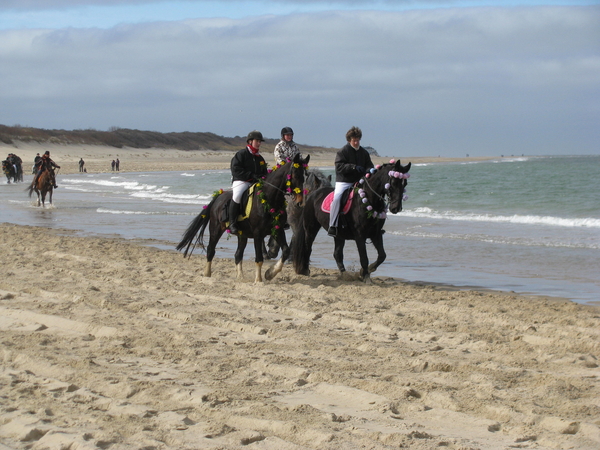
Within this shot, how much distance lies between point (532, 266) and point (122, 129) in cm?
12753

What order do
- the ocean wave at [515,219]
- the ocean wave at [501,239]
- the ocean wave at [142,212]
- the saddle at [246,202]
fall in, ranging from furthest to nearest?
the ocean wave at [142,212] < the ocean wave at [515,219] < the ocean wave at [501,239] < the saddle at [246,202]

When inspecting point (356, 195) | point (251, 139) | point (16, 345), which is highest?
point (251, 139)

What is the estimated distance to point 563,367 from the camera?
5578mm

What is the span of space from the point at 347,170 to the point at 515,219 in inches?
517

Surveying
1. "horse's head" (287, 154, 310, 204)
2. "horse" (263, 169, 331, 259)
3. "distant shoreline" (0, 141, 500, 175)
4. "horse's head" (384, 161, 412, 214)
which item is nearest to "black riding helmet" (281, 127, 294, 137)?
"horse" (263, 169, 331, 259)

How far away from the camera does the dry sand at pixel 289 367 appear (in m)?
4.13

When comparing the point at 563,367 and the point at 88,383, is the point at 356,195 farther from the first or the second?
the point at 88,383

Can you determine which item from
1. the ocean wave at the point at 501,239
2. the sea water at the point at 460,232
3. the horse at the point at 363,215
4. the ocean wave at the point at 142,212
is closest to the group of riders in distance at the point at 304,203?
the horse at the point at 363,215

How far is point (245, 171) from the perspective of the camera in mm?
10156

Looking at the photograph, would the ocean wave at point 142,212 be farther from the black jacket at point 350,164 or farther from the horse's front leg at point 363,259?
the horse's front leg at point 363,259

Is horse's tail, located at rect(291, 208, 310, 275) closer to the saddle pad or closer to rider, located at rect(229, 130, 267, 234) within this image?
the saddle pad

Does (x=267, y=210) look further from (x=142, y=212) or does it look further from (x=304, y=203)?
(x=142, y=212)

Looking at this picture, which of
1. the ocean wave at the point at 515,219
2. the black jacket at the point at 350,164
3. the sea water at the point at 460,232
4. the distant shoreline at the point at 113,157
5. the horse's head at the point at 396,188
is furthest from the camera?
the distant shoreline at the point at 113,157

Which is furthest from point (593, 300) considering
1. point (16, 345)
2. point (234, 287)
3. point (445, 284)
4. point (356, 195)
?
point (16, 345)
